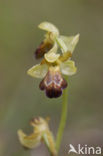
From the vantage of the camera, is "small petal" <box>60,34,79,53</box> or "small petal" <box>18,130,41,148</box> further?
"small petal" <box>18,130,41,148</box>

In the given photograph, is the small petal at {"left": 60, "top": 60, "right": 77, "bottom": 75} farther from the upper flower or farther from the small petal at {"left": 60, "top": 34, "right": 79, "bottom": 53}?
the small petal at {"left": 60, "top": 34, "right": 79, "bottom": 53}

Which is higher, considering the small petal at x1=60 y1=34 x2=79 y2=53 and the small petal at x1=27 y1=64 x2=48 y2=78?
the small petal at x1=60 y1=34 x2=79 y2=53

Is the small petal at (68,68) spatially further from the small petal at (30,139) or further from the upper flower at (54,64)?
the small petal at (30,139)

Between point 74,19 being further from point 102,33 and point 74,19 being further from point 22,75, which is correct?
point 22,75

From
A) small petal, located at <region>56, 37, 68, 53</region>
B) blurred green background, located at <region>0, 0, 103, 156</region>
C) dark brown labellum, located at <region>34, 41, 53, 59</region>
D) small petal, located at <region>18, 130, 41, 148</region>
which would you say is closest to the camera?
small petal, located at <region>56, 37, 68, 53</region>

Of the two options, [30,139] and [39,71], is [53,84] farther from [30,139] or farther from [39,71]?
[30,139]

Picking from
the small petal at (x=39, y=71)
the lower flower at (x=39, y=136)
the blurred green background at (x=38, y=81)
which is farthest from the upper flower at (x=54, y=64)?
the blurred green background at (x=38, y=81)

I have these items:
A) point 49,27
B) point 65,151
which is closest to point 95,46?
point 65,151

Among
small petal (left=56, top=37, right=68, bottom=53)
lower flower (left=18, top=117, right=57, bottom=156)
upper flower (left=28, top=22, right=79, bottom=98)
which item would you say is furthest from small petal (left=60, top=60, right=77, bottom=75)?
lower flower (left=18, top=117, right=57, bottom=156)
